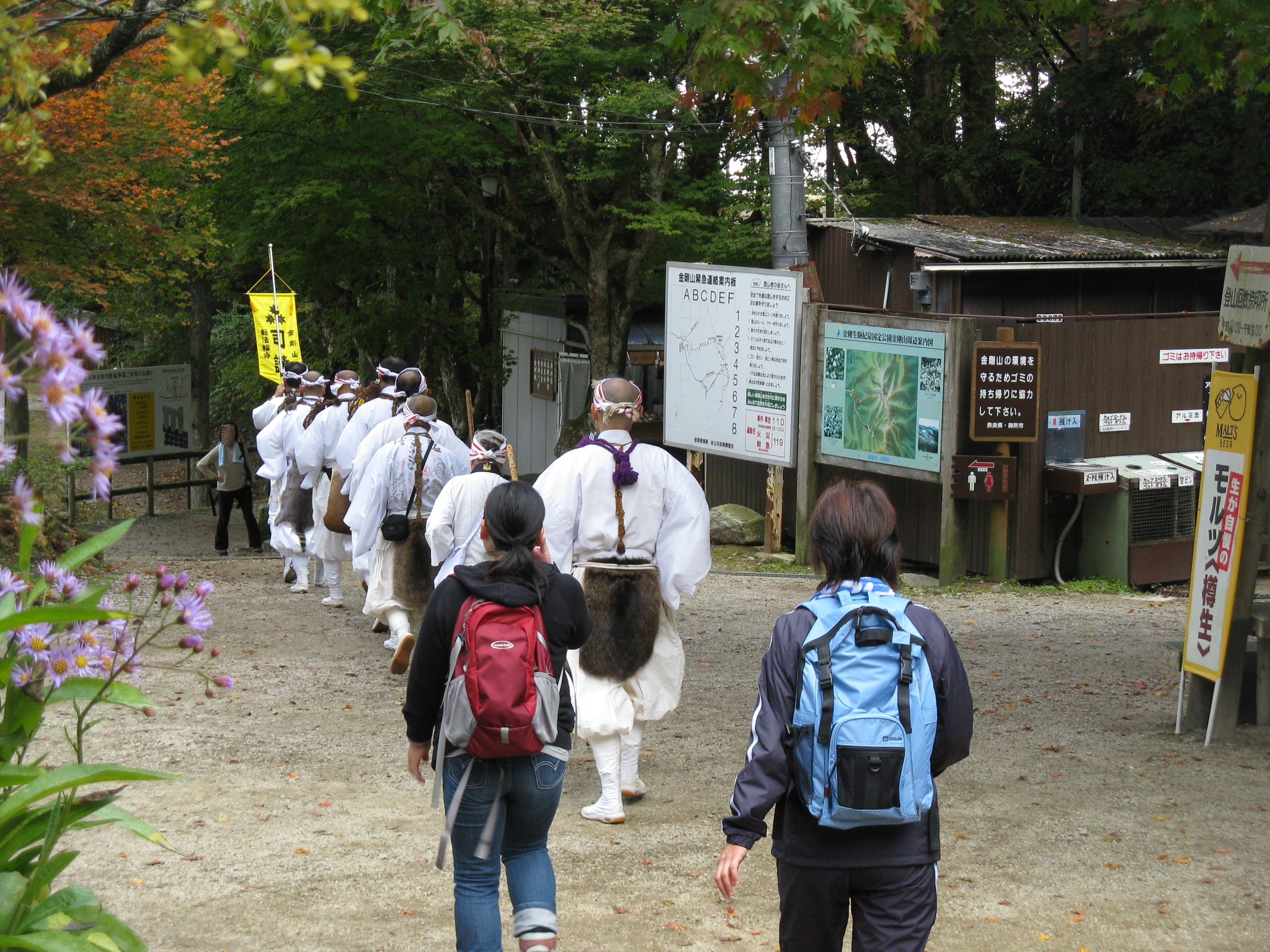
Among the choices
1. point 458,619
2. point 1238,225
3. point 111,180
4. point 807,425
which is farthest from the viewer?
point 1238,225

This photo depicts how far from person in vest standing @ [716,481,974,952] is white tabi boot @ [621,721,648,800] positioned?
2.80m

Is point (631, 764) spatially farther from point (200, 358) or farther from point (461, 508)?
point (200, 358)

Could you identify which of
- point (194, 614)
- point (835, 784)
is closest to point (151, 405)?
point (194, 614)

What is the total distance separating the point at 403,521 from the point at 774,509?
631cm

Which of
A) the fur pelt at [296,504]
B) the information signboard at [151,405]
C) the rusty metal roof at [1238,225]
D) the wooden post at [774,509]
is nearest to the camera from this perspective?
the fur pelt at [296,504]

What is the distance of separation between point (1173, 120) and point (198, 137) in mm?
12342

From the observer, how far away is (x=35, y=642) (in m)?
3.11

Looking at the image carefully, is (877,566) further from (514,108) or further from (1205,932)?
(514,108)

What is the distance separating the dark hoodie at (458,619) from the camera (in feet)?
12.5

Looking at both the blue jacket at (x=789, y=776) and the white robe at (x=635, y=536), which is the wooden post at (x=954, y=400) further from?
the blue jacket at (x=789, y=776)

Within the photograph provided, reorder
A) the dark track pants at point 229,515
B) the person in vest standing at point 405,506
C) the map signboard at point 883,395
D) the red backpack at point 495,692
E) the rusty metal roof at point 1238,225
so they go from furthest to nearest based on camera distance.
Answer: the dark track pants at point 229,515
the rusty metal roof at point 1238,225
the map signboard at point 883,395
the person in vest standing at point 405,506
the red backpack at point 495,692

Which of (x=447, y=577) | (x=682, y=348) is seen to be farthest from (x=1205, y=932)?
(x=682, y=348)

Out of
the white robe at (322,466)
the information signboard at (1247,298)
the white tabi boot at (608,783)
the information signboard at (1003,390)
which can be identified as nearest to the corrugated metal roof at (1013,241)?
the information signboard at (1003,390)

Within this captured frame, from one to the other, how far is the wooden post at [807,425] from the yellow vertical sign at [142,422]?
11.6 m
